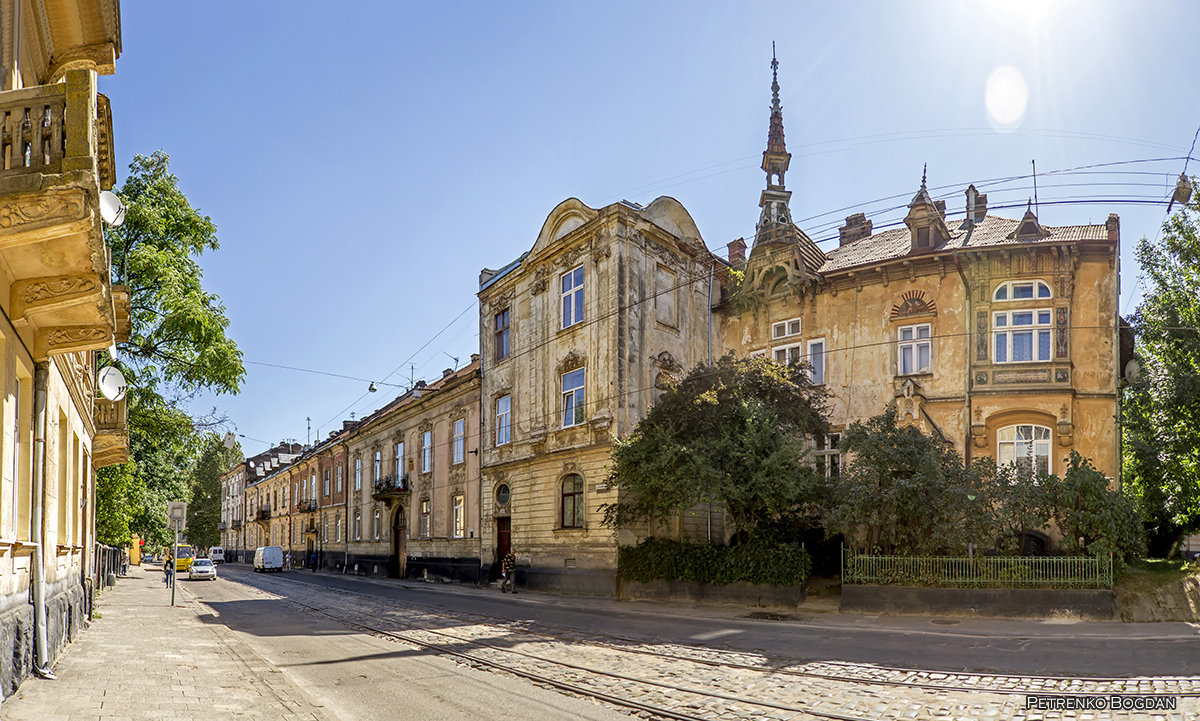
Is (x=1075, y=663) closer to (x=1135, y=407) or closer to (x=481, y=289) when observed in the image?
(x=1135, y=407)

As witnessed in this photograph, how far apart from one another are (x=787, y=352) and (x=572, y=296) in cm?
801

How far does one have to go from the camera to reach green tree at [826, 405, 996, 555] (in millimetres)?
19938

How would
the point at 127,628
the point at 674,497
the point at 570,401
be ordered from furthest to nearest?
1. the point at 570,401
2. the point at 674,497
3. the point at 127,628

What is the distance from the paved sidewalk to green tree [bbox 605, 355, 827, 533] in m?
11.4

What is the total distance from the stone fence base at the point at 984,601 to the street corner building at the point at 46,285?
632 inches

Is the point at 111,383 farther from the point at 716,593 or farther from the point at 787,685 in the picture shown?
the point at 716,593

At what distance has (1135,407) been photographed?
25641 millimetres

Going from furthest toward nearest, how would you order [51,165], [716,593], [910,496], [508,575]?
1. [508,575]
2. [716,593]
3. [910,496]
4. [51,165]

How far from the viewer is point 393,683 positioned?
1137cm

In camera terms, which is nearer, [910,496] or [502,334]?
[910,496]

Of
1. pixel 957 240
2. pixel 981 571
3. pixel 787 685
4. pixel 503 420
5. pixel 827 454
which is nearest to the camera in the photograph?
pixel 787 685

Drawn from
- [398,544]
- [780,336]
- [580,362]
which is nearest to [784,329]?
[780,336]

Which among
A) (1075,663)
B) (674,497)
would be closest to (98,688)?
(1075,663)

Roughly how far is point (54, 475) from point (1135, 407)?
27.2m
